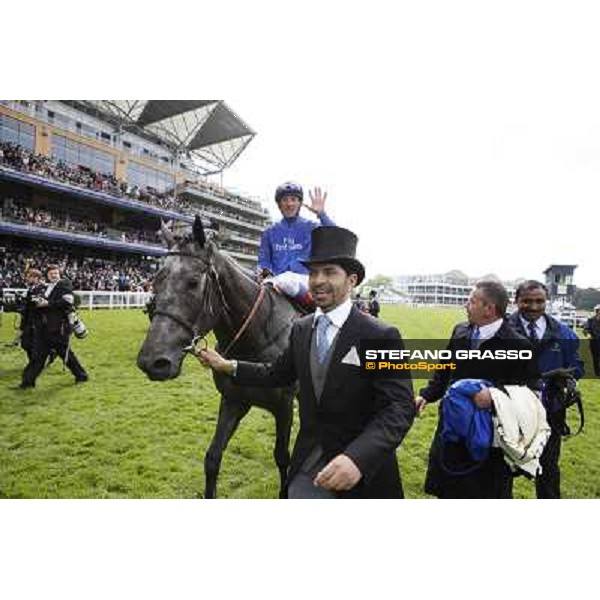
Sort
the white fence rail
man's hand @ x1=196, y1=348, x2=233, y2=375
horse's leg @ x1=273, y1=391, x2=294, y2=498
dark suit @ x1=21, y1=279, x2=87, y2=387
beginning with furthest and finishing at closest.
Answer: dark suit @ x1=21, y1=279, x2=87, y2=387 → the white fence rail → horse's leg @ x1=273, y1=391, x2=294, y2=498 → man's hand @ x1=196, y1=348, x2=233, y2=375

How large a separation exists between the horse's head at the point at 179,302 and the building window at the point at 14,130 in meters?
1.72

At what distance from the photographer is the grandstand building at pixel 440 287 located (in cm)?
255

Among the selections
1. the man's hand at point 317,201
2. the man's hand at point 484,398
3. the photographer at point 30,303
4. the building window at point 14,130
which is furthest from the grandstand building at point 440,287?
the photographer at point 30,303

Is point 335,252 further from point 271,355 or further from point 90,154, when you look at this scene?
point 90,154

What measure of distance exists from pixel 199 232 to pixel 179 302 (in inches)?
16.9

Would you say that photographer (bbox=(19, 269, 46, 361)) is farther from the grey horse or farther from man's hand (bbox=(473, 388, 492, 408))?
man's hand (bbox=(473, 388, 492, 408))

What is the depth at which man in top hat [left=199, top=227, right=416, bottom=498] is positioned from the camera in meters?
1.67

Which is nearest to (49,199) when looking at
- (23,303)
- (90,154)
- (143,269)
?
(90,154)

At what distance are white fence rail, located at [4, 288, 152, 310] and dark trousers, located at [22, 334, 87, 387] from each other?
0.51 m

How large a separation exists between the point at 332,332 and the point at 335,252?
0.35m

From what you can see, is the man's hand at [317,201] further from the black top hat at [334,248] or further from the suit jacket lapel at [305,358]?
the suit jacket lapel at [305,358]

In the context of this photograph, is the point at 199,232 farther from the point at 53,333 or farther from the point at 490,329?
the point at 53,333

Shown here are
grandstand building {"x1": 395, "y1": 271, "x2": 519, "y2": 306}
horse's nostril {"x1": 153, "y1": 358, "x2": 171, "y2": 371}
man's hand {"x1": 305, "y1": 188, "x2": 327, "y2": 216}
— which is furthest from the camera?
man's hand {"x1": 305, "y1": 188, "x2": 327, "y2": 216}

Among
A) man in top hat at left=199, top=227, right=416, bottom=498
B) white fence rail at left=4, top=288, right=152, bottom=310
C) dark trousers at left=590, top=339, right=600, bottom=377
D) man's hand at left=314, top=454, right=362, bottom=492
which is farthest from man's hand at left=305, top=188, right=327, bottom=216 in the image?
white fence rail at left=4, top=288, right=152, bottom=310
